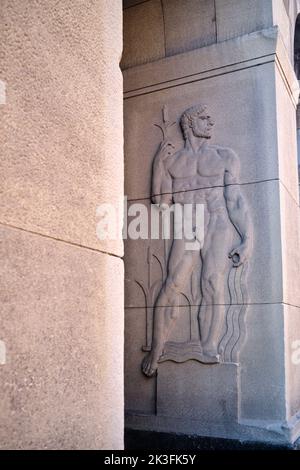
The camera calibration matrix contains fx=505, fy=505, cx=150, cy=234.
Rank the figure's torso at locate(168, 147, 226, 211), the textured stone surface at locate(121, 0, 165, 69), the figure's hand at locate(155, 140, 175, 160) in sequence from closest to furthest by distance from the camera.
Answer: the figure's torso at locate(168, 147, 226, 211)
the figure's hand at locate(155, 140, 175, 160)
the textured stone surface at locate(121, 0, 165, 69)

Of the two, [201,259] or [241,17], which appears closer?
[201,259]

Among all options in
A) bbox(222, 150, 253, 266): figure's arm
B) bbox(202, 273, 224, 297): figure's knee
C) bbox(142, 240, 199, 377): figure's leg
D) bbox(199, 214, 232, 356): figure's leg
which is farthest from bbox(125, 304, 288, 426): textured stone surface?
bbox(222, 150, 253, 266): figure's arm

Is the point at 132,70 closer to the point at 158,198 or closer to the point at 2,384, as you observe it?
the point at 158,198

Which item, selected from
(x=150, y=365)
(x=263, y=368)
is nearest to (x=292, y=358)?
(x=263, y=368)

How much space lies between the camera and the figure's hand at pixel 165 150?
261 inches

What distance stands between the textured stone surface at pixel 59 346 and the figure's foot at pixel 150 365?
404cm

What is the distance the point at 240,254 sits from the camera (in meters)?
5.84

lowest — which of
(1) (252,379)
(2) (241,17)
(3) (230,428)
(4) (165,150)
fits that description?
(3) (230,428)

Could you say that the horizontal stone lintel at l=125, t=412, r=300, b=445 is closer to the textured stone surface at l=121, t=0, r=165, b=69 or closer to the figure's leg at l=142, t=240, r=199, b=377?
the figure's leg at l=142, t=240, r=199, b=377

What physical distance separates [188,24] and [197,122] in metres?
1.53

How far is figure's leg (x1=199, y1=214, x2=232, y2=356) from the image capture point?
5930 millimetres

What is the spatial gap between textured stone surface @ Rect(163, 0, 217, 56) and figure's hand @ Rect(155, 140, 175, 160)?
1.31m

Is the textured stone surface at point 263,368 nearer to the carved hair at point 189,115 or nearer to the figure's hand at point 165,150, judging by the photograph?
the figure's hand at point 165,150

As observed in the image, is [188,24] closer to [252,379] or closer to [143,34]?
[143,34]
